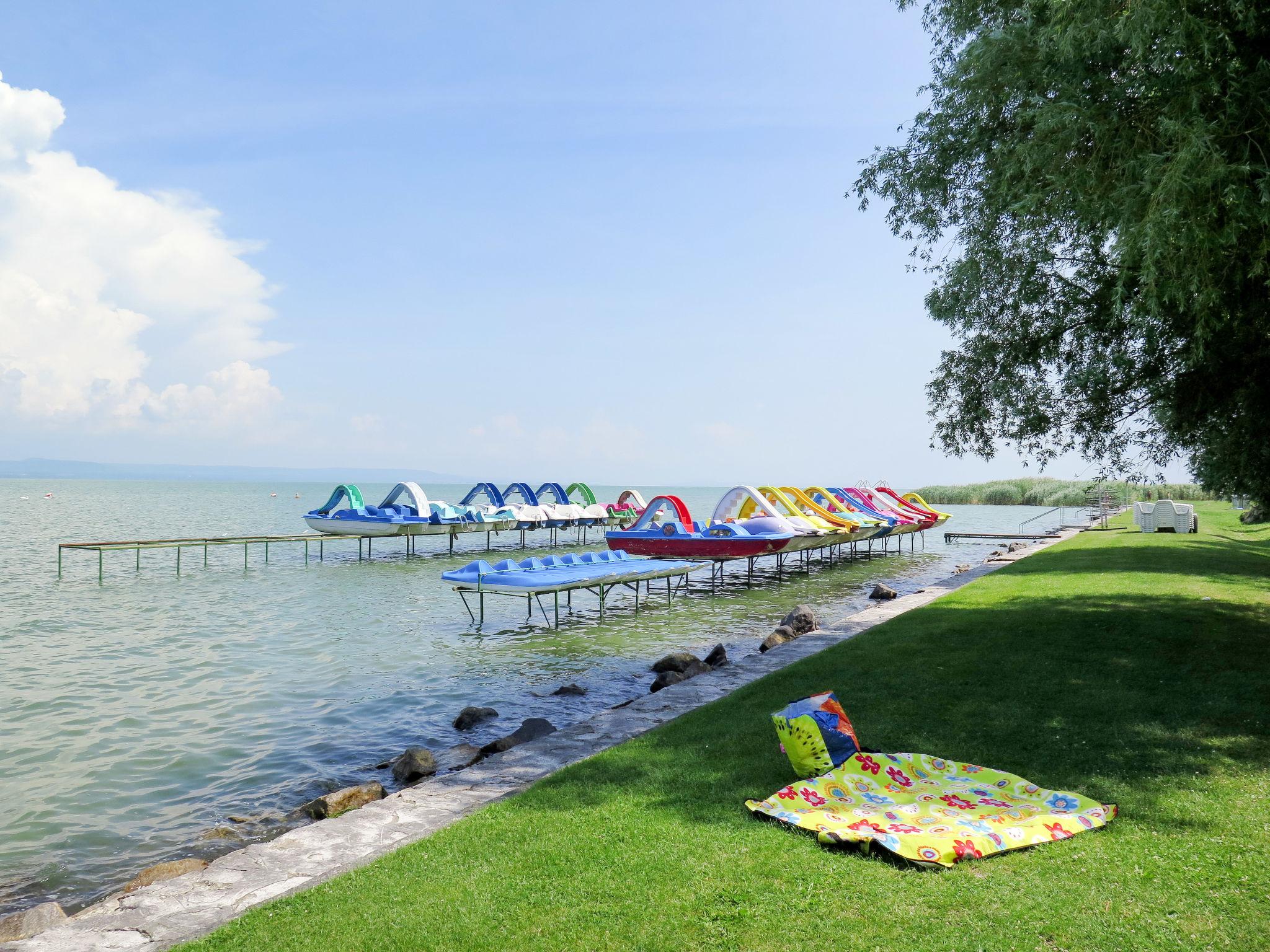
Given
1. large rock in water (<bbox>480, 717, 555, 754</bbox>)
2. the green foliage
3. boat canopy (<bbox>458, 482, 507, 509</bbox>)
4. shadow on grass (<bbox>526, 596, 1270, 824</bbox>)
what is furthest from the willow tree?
the green foliage

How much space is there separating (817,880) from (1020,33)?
25.3 feet

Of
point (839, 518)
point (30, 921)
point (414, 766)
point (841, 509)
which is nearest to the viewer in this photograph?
point (30, 921)

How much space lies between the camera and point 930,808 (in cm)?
498

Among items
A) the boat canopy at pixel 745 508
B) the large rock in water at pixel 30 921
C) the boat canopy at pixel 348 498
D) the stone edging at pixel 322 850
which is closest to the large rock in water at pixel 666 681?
the stone edging at pixel 322 850

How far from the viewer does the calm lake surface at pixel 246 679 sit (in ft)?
25.6

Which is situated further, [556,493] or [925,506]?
[556,493]

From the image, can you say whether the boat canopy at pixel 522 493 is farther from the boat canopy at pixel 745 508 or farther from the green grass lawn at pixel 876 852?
the green grass lawn at pixel 876 852

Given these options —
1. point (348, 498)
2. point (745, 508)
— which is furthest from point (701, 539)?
point (348, 498)

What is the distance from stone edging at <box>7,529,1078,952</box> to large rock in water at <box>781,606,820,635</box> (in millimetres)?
5923

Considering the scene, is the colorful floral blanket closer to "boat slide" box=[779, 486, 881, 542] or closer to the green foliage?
"boat slide" box=[779, 486, 881, 542]

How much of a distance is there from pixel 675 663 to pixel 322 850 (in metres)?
7.58

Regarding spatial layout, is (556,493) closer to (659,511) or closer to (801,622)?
(659,511)

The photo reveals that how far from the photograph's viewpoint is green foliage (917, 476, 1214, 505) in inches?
2496

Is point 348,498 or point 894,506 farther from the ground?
point 348,498
